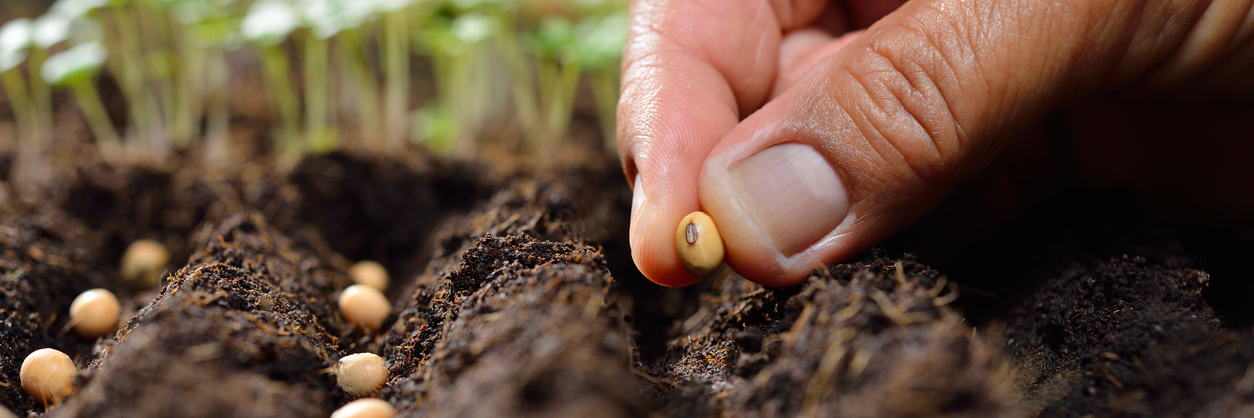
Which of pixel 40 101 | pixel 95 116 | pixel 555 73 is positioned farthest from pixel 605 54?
pixel 40 101

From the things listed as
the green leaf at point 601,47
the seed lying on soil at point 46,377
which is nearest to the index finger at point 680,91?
the green leaf at point 601,47

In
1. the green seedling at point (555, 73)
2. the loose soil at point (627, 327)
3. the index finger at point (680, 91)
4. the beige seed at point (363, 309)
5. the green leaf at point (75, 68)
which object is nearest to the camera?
the loose soil at point (627, 327)

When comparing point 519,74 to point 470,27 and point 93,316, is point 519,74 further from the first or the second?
point 93,316

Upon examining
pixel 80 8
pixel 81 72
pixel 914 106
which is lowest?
pixel 81 72

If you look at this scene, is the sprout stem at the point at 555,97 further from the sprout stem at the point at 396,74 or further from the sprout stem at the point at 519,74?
the sprout stem at the point at 396,74

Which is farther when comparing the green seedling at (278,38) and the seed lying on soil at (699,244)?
the green seedling at (278,38)

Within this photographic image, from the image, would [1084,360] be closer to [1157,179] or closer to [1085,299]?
[1085,299]

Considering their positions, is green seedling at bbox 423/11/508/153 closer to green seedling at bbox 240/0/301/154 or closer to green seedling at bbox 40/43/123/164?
green seedling at bbox 240/0/301/154
